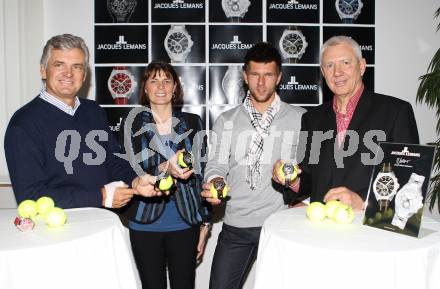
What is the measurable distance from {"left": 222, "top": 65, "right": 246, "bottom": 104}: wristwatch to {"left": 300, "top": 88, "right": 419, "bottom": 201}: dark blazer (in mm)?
1370

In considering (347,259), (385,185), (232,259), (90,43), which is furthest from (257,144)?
(90,43)

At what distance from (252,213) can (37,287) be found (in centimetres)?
142

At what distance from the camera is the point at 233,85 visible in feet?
12.3

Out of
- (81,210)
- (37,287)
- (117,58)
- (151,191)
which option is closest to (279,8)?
(117,58)

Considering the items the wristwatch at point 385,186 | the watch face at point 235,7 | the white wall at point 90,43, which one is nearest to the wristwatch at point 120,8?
the white wall at point 90,43

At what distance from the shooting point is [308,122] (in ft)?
8.56

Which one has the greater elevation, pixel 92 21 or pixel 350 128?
pixel 92 21

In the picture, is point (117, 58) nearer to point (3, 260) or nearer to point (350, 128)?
point (350, 128)

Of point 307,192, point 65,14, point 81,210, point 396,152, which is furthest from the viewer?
point 65,14

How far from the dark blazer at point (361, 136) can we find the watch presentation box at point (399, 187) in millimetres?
427

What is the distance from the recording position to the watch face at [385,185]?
1.77 meters

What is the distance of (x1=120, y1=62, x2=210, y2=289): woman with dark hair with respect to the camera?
8.41ft

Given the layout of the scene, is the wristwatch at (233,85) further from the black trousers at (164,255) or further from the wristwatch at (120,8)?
the black trousers at (164,255)

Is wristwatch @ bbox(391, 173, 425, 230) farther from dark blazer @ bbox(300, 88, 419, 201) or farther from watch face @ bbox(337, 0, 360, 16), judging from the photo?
watch face @ bbox(337, 0, 360, 16)
